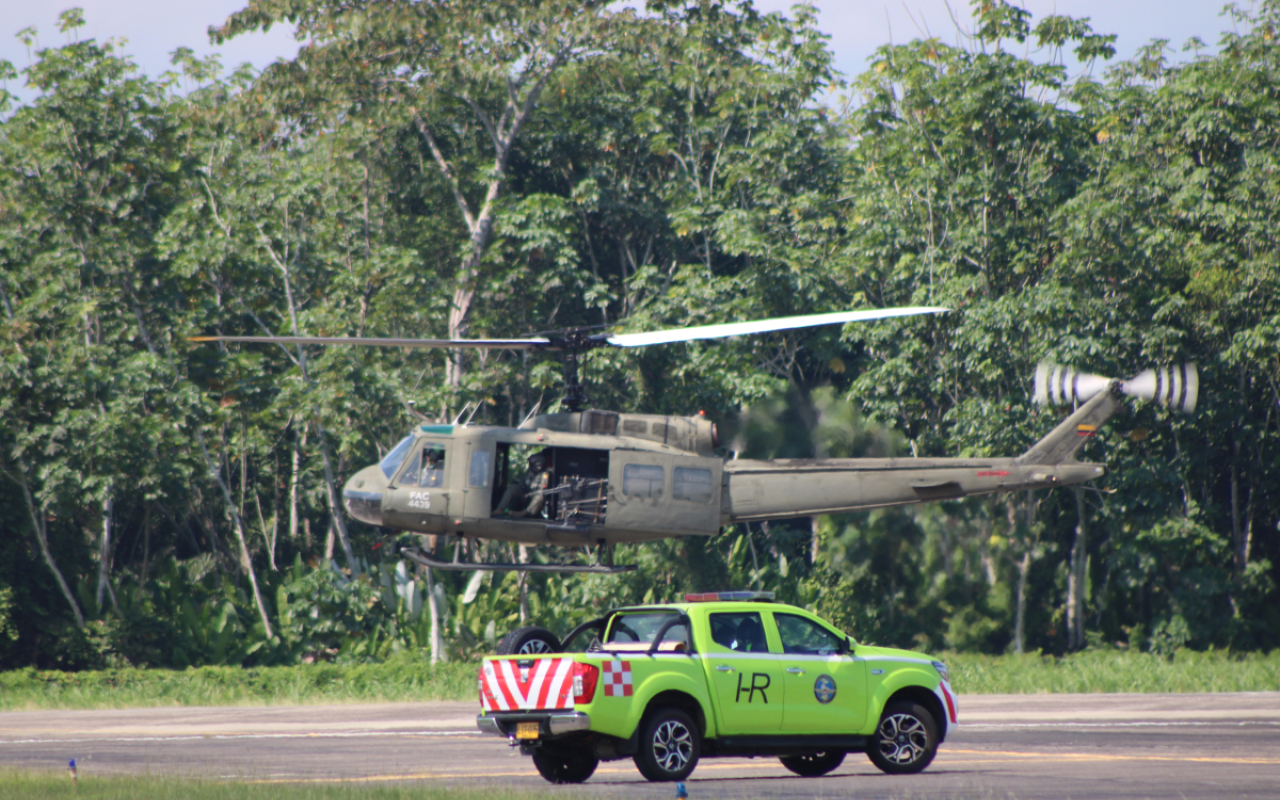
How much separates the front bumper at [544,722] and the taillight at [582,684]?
0.13 metres

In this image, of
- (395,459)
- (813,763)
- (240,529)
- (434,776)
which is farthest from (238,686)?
(813,763)

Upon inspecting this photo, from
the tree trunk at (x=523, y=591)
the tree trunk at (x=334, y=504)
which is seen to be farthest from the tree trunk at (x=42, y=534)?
the tree trunk at (x=523, y=591)

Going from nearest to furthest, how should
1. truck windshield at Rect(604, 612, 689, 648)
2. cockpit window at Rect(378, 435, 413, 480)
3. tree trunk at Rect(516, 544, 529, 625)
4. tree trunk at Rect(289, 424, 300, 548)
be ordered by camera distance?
truck windshield at Rect(604, 612, 689, 648)
cockpit window at Rect(378, 435, 413, 480)
tree trunk at Rect(516, 544, 529, 625)
tree trunk at Rect(289, 424, 300, 548)

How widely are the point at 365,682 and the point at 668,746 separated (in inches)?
683

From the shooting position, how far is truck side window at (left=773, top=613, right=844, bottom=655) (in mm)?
12414

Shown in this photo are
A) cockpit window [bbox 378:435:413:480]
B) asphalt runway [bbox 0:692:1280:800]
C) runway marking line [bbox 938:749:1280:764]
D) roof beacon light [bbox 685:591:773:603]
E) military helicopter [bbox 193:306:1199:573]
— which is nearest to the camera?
asphalt runway [bbox 0:692:1280:800]

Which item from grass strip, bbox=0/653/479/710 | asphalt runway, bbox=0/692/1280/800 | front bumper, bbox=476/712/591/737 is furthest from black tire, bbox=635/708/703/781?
grass strip, bbox=0/653/479/710

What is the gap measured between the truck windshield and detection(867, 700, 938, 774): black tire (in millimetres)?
2156

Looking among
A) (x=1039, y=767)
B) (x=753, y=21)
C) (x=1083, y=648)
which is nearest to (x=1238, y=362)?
(x=1083, y=648)

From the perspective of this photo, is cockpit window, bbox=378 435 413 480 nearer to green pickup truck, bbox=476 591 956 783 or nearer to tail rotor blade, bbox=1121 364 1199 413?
green pickup truck, bbox=476 591 956 783

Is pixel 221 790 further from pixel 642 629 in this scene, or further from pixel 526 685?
pixel 642 629

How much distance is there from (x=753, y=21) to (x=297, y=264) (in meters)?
14.0

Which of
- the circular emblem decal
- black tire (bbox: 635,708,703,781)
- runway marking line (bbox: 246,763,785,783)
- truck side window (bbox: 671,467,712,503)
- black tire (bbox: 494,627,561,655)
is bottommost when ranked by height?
runway marking line (bbox: 246,763,785,783)

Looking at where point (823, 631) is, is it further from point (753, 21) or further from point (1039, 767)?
point (753, 21)
